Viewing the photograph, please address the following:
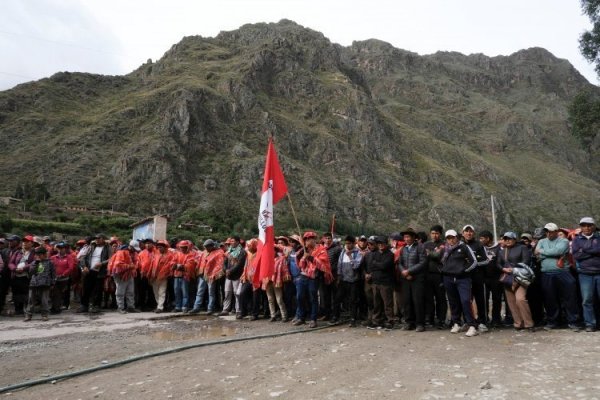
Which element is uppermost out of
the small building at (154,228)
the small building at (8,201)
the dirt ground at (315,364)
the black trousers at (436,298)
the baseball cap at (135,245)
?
the small building at (8,201)

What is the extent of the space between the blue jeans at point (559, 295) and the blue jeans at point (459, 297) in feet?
4.83

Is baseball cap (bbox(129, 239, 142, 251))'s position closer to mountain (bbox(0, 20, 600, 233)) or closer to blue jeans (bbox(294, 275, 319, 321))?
blue jeans (bbox(294, 275, 319, 321))

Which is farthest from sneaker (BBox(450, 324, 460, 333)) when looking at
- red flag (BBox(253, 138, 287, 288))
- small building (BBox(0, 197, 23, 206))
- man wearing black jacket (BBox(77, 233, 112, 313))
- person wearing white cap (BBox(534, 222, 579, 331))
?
small building (BBox(0, 197, 23, 206))

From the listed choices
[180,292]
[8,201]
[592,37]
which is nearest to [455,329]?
[180,292]

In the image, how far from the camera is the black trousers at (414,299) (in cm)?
890

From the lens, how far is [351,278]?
9.65 meters

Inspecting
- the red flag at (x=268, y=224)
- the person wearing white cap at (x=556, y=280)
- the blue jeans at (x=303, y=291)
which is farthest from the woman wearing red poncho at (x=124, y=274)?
the person wearing white cap at (x=556, y=280)

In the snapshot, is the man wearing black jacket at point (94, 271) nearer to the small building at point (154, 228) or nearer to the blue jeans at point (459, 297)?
the small building at point (154, 228)

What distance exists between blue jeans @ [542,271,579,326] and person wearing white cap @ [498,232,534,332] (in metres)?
0.41

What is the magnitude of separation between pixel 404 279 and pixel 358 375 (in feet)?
12.1

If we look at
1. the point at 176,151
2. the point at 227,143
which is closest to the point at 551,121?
the point at 227,143

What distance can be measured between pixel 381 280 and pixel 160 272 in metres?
6.41

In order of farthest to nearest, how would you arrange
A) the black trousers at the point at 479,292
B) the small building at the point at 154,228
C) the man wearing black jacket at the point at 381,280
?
Result: the small building at the point at 154,228 → the man wearing black jacket at the point at 381,280 → the black trousers at the point at 479,292

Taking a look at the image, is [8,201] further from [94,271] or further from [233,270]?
[233,270]
